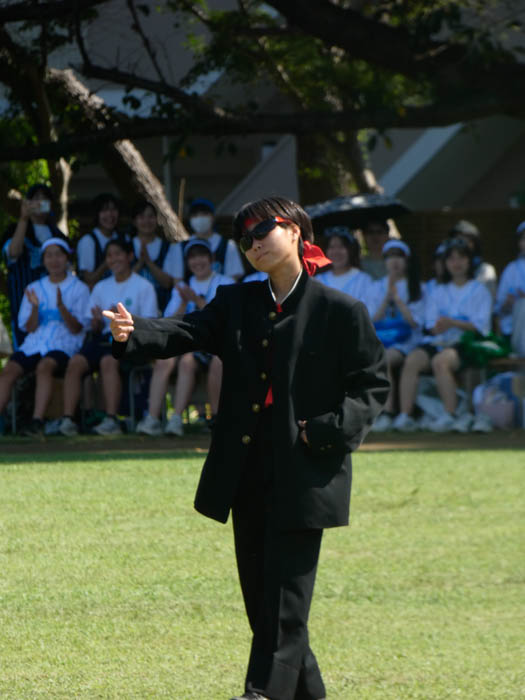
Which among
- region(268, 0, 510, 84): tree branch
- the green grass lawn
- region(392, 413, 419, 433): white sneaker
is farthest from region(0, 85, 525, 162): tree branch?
the green grass lawn

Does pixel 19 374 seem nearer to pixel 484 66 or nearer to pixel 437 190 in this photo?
pixel 484 66

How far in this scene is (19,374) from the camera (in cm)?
1048

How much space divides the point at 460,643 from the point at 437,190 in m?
16.7

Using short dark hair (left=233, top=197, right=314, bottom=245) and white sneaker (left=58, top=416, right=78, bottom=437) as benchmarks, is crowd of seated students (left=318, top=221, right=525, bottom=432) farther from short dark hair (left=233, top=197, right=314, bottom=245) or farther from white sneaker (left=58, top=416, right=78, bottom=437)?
short dark hair (left=233, top=197, right=314, bottom=245)

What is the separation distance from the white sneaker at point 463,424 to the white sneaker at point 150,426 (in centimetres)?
251

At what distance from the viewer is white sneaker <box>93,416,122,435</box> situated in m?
10.3

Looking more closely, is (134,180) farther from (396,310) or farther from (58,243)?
(396,310)

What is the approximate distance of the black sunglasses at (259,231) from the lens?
3977 millimetres

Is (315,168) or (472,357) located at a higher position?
(315,168)

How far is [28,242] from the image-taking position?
Result: 1114 cm

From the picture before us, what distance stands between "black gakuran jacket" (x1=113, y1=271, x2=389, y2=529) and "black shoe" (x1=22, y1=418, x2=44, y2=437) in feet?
20.9

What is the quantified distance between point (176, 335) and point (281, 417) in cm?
42

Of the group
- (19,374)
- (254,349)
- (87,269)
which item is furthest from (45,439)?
(254,349)

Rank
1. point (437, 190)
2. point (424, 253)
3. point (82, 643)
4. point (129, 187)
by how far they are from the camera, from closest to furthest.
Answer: point (82, 643)
point (129, 187)
point (424, 253)
point (437, 190)
